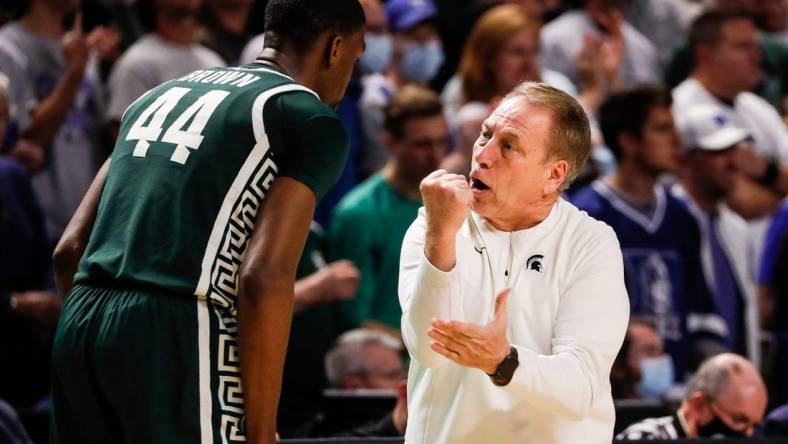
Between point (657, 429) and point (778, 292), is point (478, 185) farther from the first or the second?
point (778, 292)

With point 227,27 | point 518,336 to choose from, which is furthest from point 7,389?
point 518,336

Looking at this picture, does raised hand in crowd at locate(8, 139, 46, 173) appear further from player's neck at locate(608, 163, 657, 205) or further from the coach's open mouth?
the coach's open mouth

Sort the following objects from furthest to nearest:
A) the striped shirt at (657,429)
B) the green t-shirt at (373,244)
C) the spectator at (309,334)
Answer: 1. the green t-shirt at (373,244)
2. the spectator at (309,334)
3. the striped shirt at (657,429)

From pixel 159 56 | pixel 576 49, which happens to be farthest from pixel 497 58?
pixel 159 56

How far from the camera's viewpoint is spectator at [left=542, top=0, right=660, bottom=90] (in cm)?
873

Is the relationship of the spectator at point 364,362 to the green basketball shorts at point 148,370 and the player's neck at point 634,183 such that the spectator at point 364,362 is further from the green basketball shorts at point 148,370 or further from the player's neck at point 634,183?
the green basketball shorts at point 148,370

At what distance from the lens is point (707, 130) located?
8.20m

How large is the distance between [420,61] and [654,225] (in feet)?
6.96

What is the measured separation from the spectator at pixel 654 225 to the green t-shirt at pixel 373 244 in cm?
94

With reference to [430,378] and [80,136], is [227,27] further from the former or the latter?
[430,378]

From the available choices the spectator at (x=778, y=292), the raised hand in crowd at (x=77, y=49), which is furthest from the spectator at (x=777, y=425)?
the raised hand in crowd at (x=77, y=49)

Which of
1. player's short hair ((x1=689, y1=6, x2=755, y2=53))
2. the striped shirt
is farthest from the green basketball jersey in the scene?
player's short hair ((x1=689, y1=6, x2=755, y2=53))

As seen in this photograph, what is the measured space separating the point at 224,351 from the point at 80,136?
159 inches

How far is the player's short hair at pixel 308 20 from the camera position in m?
3.60
